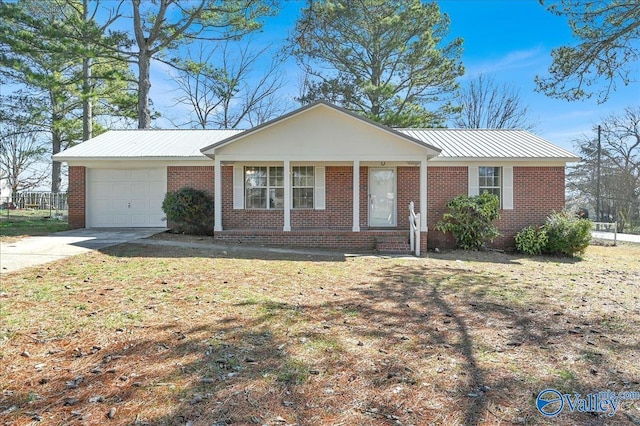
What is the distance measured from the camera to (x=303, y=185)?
1312cm

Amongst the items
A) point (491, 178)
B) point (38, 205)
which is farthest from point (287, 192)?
point (38, 205)

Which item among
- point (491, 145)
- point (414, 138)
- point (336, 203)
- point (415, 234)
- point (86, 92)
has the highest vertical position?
point (86, 92)

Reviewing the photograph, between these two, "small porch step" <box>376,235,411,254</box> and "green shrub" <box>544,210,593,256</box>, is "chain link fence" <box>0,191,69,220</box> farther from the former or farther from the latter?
"green shrub" <box>544,210,593,256</box>

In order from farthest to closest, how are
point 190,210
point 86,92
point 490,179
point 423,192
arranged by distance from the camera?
point 86,92, point 490,179, point 190,210, point 423,192

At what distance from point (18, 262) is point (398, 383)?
7864 millimetres

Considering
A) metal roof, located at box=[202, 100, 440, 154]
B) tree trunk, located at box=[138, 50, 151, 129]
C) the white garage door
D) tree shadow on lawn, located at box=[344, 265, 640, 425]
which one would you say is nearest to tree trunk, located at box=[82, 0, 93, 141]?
tree trunk, located at box=[138, 50, 151, 129]

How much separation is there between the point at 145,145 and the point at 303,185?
6.78 m

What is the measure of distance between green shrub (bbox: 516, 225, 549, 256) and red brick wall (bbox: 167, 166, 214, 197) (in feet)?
35.8

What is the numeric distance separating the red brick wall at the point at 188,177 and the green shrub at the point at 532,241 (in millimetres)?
10903

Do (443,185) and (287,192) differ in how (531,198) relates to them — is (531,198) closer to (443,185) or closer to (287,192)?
(443,185)

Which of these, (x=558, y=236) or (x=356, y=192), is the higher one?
(x=356, y=192)

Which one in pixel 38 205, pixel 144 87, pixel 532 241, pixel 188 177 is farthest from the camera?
pixel 38 205

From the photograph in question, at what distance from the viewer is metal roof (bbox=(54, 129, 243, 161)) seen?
43.9 ft

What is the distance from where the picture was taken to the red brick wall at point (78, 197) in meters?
13.7
